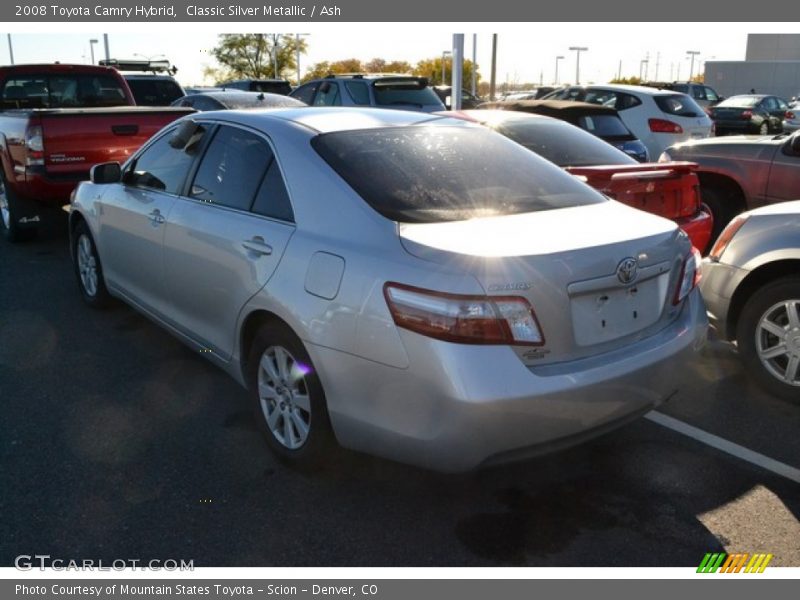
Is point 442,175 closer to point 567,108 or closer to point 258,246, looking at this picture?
point 258,246

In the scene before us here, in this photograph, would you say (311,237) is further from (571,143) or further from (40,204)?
(40,204)

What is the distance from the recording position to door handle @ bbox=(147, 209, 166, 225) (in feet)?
14.7

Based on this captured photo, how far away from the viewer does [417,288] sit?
111 inches

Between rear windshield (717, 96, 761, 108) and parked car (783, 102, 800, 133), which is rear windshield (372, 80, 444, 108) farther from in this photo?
rear windshield (717, 96, 761, 108)

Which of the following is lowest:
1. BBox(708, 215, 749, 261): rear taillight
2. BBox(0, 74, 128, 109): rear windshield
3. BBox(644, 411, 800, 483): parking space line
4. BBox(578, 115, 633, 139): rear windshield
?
BBox(644, 411, 800, 483): parking space line

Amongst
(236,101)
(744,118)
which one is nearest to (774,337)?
(236,101)

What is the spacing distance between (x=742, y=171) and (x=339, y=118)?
16.6 ft

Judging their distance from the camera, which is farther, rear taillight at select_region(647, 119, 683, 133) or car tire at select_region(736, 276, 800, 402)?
rear taillight at select_region(647, 119, 683, 133)

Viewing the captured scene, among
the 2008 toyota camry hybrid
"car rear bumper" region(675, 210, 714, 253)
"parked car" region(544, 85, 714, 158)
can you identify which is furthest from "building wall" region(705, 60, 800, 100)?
the 2008 toyota camry hybrid

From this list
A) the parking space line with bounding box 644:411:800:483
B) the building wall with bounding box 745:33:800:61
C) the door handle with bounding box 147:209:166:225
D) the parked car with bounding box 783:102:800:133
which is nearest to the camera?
the parking space line with bounding box 644:411:800:483

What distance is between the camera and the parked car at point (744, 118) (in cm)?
2352

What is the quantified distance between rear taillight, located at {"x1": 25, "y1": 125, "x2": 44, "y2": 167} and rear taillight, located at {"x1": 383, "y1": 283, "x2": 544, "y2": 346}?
5947 millimetres

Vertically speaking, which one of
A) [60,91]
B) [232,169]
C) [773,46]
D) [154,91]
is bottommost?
[232,169]

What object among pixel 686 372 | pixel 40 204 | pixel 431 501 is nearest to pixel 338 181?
pixel 431 501
